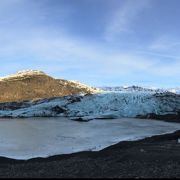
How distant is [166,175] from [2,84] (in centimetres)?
9592

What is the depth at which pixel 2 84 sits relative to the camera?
109312 millimetres

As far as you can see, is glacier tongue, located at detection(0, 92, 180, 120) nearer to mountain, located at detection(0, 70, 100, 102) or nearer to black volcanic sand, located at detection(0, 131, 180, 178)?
mountain, located at detection(0, 70, 100, 102)

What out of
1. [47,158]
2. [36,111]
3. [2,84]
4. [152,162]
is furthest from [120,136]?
[2,84]

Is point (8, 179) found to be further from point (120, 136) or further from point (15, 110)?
point (15, 110)

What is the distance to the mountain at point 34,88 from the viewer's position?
105 metres

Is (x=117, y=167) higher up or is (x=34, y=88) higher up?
(x=34, y=88)

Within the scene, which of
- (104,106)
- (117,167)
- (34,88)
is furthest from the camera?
(34,88)

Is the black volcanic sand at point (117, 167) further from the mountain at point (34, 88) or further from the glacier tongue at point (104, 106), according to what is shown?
the mountain at point (34, 88)

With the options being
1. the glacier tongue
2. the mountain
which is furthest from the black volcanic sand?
the mountain

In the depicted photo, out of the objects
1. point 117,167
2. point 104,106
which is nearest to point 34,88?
point 104,106

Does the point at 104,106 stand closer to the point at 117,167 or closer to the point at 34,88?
the point at 34,88

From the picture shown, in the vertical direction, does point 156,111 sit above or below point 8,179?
above

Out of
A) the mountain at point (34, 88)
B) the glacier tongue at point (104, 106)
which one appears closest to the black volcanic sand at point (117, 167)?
the glacier tongue at point (104, 106)

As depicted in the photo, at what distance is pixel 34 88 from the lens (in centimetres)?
11012
